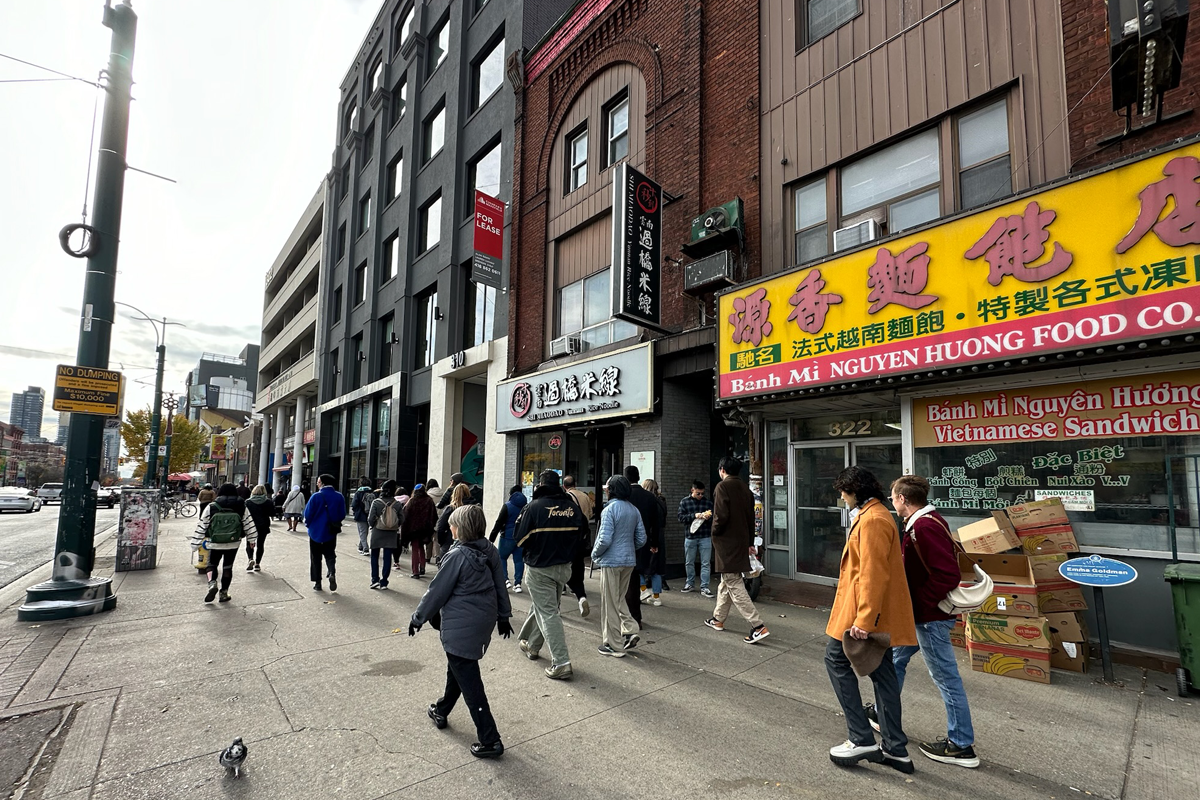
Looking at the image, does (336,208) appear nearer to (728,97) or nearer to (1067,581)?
(728,97)

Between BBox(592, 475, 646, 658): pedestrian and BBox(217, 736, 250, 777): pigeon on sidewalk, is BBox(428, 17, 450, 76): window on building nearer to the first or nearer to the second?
BBox(592, 475, 646, 658): pedestrian

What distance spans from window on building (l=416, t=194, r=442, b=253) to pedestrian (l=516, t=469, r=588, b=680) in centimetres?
1596

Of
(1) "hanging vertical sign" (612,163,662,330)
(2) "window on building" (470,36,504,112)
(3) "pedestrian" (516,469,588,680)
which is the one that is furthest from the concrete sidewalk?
(2) "window on building" (470,36,504,112)

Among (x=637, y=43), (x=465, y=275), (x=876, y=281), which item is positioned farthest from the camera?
(x=465, y=275)

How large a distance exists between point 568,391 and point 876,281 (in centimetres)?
672

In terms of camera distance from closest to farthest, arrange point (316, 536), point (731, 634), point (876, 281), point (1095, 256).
A: point (1095, 256)
point (731, 634)
point (876, 281)
point (316, 536)

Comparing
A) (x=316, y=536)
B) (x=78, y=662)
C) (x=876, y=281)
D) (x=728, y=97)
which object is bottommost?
(x=78, y=662)

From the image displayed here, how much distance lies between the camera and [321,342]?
29719 mm

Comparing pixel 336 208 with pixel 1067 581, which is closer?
pixel 1067 581

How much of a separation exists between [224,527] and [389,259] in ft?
59.1

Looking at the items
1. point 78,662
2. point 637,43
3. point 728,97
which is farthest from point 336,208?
point 78,662

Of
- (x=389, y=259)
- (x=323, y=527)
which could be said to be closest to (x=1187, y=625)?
(x=323, y=527)

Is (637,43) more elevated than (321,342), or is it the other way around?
(637,43)

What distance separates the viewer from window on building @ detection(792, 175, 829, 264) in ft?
29.8
